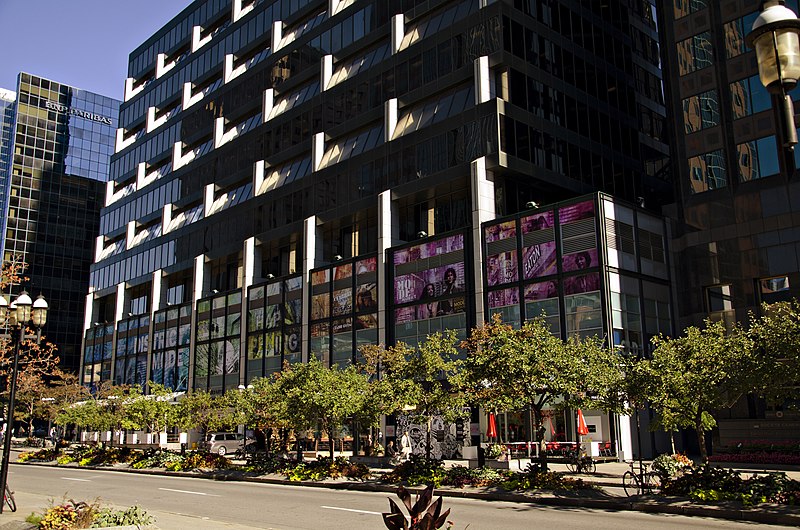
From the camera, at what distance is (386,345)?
5309 cm

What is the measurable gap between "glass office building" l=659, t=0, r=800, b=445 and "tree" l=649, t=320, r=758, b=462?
19.9 meters

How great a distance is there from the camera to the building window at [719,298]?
4238cm

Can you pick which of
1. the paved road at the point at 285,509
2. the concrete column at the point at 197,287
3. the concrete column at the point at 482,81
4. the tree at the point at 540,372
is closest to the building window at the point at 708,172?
the concrete column at the point at 482,81

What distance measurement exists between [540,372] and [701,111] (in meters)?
27.5

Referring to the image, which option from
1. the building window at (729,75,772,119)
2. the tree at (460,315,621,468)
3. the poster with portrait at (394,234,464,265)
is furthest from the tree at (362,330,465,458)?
the building window at (729,75,772,119)

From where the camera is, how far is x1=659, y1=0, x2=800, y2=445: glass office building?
4037 centimetres

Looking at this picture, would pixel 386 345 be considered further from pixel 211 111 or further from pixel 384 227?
pixel 211 111

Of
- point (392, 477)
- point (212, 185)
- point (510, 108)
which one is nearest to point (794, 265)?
point (510, 108)

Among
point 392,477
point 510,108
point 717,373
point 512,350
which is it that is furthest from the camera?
point 510,108

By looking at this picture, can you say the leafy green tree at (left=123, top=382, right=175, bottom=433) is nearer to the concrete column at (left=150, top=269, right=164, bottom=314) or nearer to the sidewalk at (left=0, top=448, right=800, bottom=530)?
the sidewalk at (left=0, top=448, right=800, bottom=530)

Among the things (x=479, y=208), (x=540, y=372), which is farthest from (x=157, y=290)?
(x=540, y=372)

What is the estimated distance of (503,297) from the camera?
45.5m

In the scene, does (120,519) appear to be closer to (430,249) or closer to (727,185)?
(430,249)

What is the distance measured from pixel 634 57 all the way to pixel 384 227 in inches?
1072
